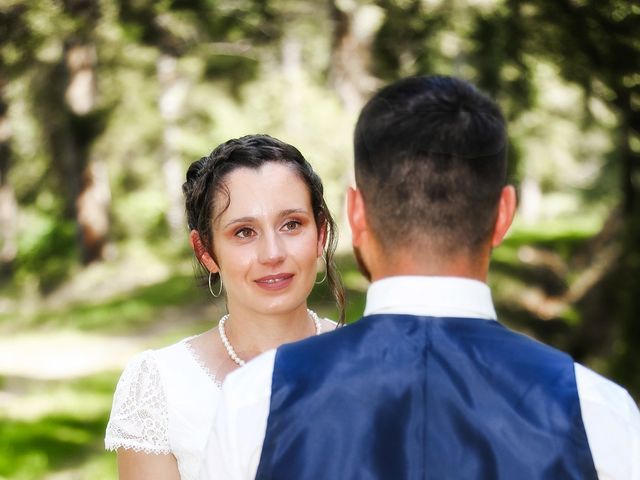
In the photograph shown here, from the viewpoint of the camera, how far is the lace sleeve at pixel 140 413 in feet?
8.72

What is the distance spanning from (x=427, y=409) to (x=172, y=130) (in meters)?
22.2

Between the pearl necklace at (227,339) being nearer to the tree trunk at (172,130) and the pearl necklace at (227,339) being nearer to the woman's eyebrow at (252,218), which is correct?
the woman's eyebrow at (252,218)

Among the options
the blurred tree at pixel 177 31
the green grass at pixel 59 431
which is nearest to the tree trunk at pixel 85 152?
the blurred tree at pixel 177 31

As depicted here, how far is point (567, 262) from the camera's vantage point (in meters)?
20.5

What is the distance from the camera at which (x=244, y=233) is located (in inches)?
107

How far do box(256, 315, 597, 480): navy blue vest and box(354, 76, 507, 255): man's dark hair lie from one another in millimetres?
187

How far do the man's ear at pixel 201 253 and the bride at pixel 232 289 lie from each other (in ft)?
0.10

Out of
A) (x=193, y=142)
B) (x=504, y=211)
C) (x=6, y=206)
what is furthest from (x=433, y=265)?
(x=6, y=206)

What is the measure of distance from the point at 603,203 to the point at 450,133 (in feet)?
118

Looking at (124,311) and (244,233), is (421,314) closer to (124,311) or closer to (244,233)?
(244,233)

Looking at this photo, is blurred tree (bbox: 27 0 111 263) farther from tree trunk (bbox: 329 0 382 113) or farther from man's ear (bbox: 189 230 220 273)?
man's ear (bbox: 189 230 220 273)

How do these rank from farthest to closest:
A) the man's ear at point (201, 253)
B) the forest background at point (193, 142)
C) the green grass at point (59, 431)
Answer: the forest background at point (193, 142) → the green grass at point (59, 431) → the man's ear at point (201, 253)

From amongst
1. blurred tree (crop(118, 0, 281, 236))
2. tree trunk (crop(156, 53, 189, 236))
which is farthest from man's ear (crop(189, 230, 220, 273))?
tree trunk (crop(156, 53, 189, 236))

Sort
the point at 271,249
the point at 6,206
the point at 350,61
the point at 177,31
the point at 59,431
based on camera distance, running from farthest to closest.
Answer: the point at 6,206
the point at 177,31
the point at 350,61
the point at 59,431
the point at 271,249
